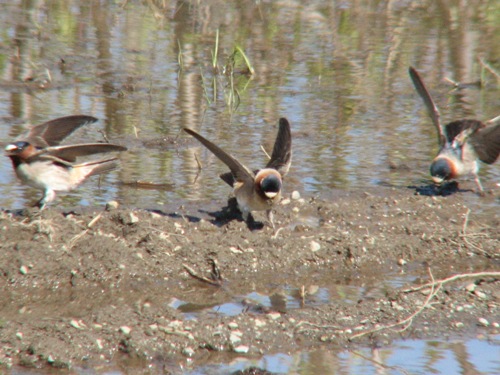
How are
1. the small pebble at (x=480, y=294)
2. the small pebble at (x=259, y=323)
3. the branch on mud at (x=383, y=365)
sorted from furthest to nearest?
1. the small pebble at (x=480, y=294)
2. the small pebble at (x=259, y=323)
3. the branch on mud at (x=383, y=365)

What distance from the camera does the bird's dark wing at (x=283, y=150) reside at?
7754 millimetres

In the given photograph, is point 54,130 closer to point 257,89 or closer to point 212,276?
point 212,276

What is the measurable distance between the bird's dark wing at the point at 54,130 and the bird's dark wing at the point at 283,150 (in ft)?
5.36

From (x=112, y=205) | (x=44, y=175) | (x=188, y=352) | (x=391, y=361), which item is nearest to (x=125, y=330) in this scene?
(x=188, y=352)

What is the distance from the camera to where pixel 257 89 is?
12.2 meters

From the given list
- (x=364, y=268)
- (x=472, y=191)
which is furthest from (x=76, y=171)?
(x=472, y=191)

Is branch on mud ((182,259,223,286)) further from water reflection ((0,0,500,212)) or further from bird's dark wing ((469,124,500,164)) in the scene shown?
bird's dark wing ((469,124,500,164))

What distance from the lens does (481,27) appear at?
685 inches

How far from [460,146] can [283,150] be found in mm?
2441

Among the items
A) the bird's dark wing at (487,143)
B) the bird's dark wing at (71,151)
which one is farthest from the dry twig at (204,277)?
the bird's dark wing at (487,143)

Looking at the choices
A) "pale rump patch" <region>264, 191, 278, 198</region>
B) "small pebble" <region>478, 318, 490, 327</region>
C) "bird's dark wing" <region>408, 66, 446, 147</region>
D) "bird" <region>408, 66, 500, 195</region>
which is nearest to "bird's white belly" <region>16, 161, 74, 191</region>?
"pale rump patch" <region>264, 191, 278, 198</region>

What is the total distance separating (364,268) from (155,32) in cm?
928

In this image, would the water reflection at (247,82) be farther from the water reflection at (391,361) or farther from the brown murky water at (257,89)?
the water reflection at (391,361)

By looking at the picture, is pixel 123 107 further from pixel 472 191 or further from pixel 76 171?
pixel 472 191
